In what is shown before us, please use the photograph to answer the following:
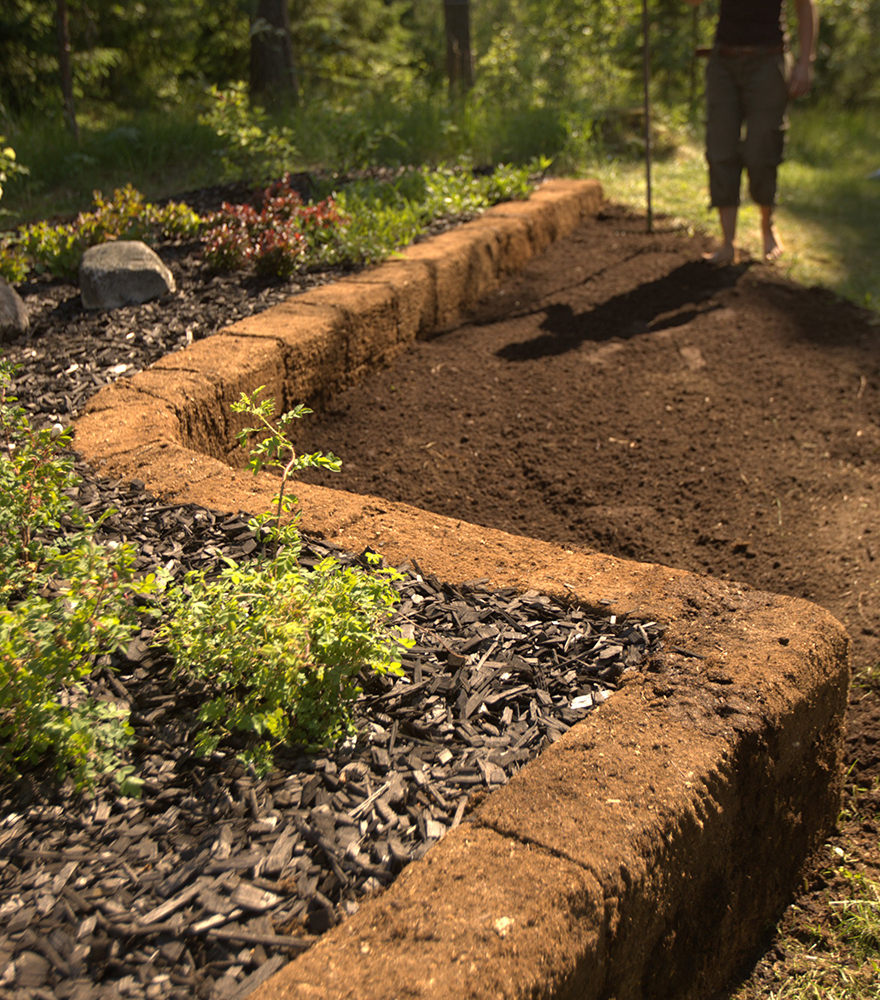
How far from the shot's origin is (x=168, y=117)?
7609mm

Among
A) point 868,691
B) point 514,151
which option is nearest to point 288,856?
point 868,691

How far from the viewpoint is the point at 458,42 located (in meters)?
9.42

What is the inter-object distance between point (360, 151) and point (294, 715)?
556 cm

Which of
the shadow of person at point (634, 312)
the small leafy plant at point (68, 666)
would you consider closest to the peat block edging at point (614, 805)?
the small leafy plant at point (68, 666)

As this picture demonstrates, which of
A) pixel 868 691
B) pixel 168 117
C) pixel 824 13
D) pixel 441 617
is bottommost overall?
pixel 868 691

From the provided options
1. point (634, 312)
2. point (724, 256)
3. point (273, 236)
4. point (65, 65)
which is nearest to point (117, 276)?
point (273, 236)

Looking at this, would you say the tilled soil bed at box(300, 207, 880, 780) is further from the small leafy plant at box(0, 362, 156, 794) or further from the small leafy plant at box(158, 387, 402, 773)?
the small leafy plant at box(0, 362, 156, 794)

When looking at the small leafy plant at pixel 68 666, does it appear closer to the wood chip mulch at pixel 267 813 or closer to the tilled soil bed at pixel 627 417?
the wood chip mulch at pixel 267 813

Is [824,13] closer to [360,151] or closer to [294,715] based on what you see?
[360,151]

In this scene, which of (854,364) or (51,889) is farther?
(854,364)

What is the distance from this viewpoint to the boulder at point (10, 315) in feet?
12.3

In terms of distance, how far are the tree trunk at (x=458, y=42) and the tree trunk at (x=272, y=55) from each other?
1.73 meters

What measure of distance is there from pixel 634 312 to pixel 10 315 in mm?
3374

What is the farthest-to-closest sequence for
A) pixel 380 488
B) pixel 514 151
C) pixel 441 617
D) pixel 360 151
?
pixel 514 151
pixel 360 151
pixel 380 488
pixel 441 617
